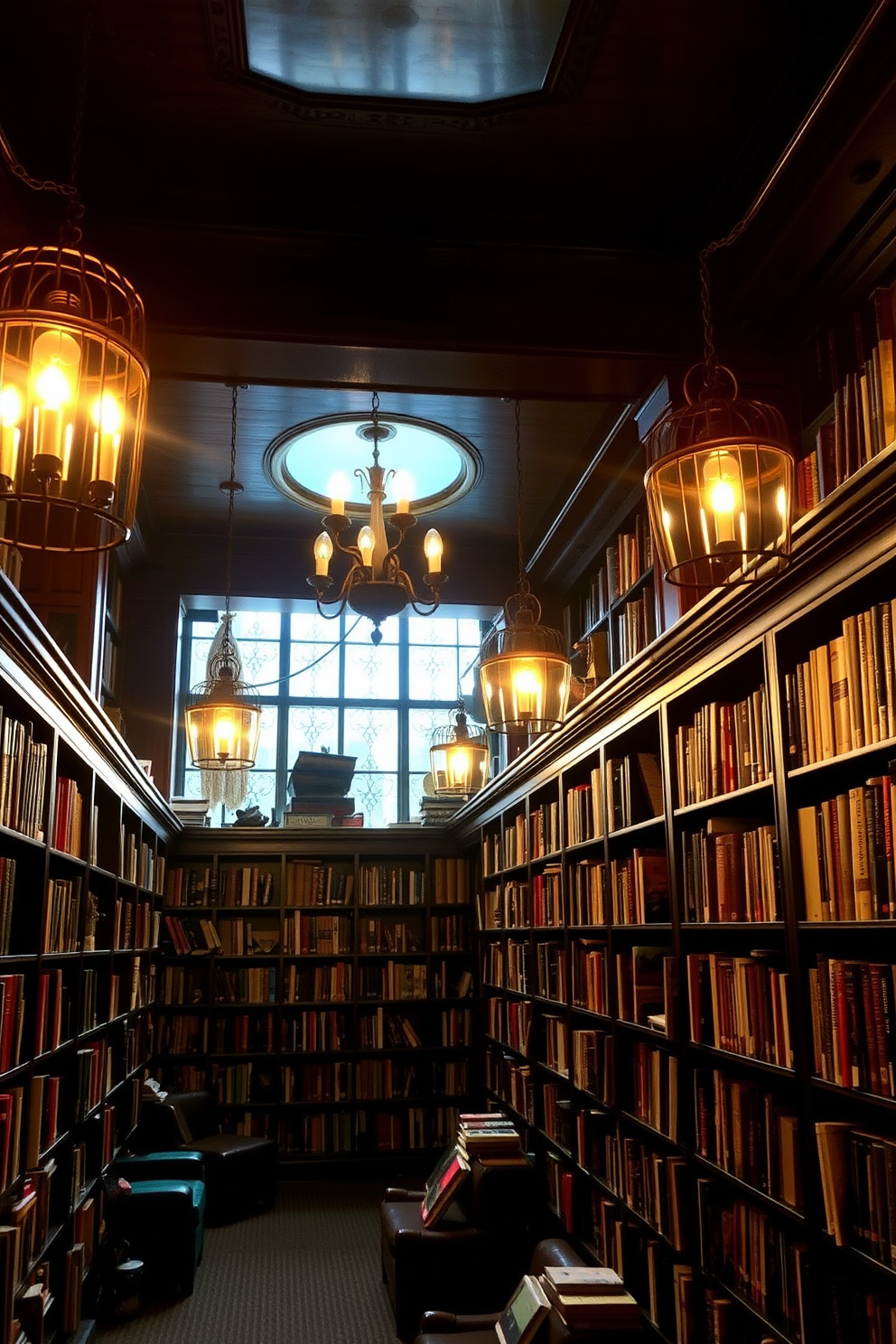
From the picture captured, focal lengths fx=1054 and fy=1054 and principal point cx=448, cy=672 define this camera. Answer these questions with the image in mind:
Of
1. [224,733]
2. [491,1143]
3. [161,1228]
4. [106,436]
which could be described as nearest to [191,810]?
[224,733]

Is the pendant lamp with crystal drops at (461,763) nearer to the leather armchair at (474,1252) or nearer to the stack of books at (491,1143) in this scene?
the stack of books at (491,1143)

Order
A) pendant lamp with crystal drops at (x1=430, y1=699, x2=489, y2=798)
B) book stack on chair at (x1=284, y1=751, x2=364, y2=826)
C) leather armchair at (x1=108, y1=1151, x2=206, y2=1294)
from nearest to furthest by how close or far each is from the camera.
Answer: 1. leather armchair at (x1=108, y1=1151, x2=206, y2=1294)
2. pendant lamp with crystal drops at (x1=430, y1=699, x2=489, y2=798)
3. book stack on chair at (x1=284, y1=751, x2=364, y2=826)

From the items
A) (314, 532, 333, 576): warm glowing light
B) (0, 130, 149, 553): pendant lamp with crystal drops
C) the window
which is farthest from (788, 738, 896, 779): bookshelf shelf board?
the window

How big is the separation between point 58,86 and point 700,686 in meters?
2.54

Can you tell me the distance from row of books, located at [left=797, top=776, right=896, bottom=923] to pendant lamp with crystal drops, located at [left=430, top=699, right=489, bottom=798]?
13.7 ft

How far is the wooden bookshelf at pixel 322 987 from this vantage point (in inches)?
280

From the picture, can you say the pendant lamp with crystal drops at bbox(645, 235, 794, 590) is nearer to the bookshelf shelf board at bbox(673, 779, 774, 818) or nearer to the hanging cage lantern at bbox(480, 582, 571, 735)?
the bookshelf shelf board at bbox(673, 779, 774, 818)

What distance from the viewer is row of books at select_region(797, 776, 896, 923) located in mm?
2164

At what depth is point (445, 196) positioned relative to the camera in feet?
11.1

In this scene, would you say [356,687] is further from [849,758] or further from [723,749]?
[849,758]

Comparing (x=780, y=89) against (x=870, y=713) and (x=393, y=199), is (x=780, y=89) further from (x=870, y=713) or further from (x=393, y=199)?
(x=870, y=713)

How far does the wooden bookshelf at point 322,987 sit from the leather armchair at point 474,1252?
3.04 meters

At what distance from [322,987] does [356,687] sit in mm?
2743

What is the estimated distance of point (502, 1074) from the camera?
20.1 feet
